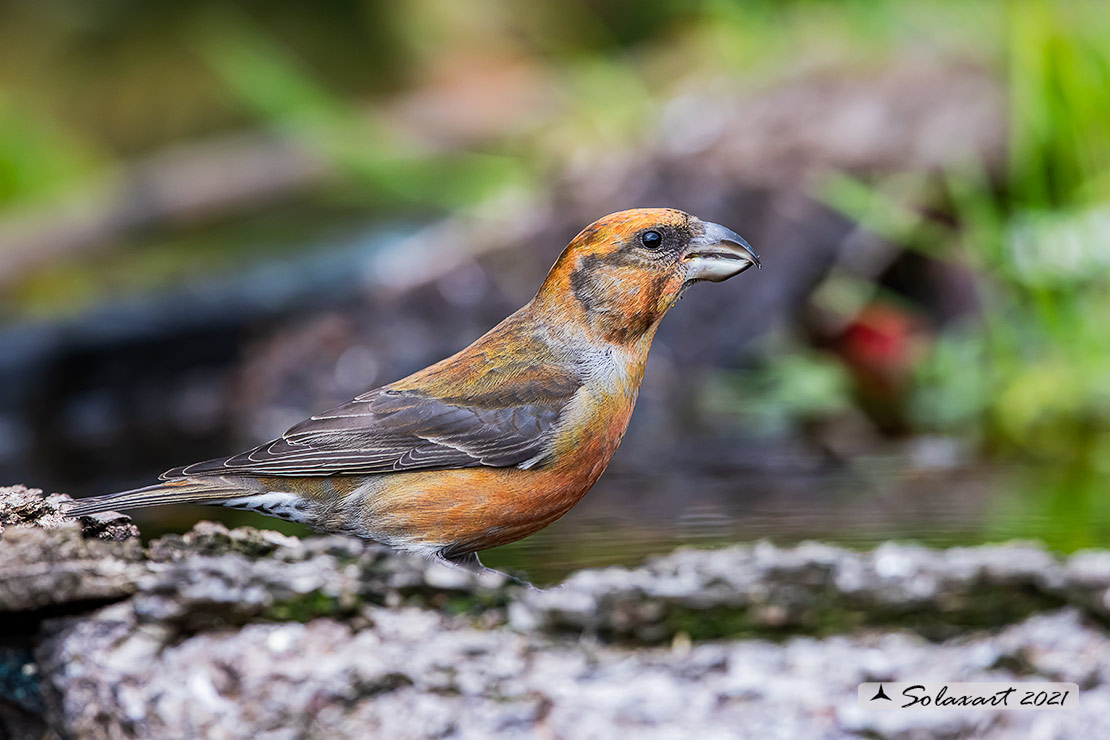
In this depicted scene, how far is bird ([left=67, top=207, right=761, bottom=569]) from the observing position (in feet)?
10.5

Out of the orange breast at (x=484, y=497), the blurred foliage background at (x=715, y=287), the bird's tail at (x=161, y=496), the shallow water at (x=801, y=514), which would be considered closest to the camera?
the bird's tail at (x=161, y=496)

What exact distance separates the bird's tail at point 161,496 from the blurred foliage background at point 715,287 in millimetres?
992

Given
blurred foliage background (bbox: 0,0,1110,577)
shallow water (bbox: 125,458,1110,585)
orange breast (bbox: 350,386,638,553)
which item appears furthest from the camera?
blurred foliage background (bbox: 0,0,1110,577)

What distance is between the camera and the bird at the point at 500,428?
3.19 m

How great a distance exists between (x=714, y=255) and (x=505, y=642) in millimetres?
1382

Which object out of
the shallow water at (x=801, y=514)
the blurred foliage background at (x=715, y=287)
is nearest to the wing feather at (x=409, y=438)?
the shallow water at (x=801, y=514)

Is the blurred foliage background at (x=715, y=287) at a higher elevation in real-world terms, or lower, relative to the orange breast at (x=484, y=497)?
higher

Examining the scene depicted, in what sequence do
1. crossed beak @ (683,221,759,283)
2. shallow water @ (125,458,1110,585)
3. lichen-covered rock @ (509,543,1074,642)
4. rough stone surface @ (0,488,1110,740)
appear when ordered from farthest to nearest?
1. shallow water @ (125,458,1110,585)
2. crossed beak @ (683,221,759,283)
3. lichen-covered rock @ (509,543,1074,642)
4. rough stone surface @ (0,488,1110,740)

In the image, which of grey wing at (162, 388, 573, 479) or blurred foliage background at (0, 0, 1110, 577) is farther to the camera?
blurred foliage background at (0, 0, 1110, 577)

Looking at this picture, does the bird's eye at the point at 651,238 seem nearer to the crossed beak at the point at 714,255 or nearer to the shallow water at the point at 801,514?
the crossed beak at the point at 714,255

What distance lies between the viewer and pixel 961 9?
9.44 metres

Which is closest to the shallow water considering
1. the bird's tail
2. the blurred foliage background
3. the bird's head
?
the blurred foliage background

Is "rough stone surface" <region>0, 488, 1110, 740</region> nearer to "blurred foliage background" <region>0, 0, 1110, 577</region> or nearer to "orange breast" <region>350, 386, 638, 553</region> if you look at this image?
"orange breast" <region>350, 386, 638, 553</region>

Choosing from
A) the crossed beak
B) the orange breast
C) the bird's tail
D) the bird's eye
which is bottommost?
the orange breast
